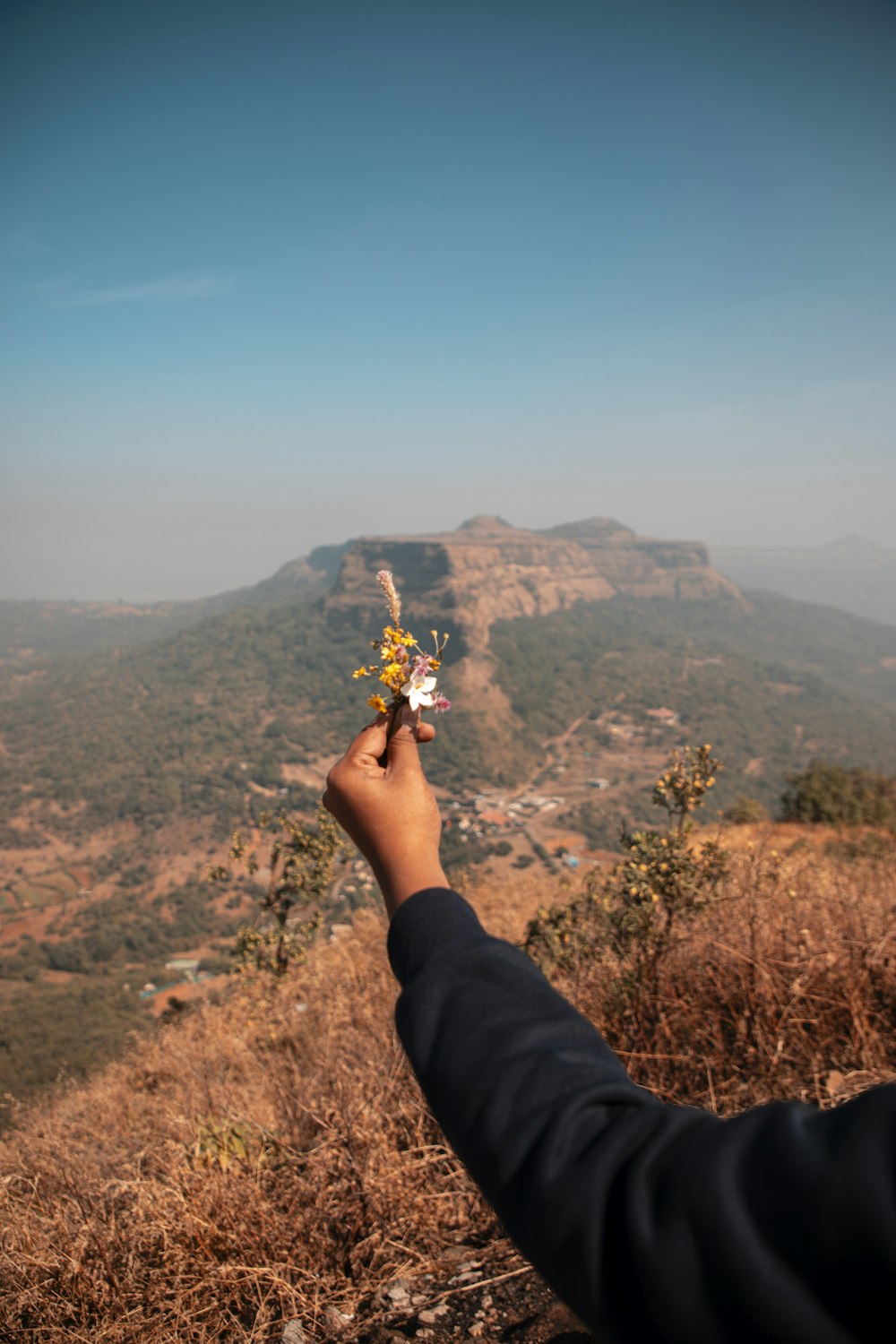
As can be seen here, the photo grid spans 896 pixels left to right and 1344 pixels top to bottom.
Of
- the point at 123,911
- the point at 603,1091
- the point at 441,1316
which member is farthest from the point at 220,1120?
the point at 123,911

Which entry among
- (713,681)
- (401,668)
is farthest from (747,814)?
(713,681)

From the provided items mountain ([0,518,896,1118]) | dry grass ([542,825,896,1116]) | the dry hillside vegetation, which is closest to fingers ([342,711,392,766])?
the dry hillside vegetation

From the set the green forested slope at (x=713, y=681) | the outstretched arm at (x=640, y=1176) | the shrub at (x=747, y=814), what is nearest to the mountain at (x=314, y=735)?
the green forested slope at (x=713, y=681)

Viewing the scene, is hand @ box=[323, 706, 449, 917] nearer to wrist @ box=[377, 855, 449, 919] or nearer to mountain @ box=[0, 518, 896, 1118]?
wrist @ box=[377, 855, 449, 919]

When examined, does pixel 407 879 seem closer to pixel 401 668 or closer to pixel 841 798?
pixel 401 668

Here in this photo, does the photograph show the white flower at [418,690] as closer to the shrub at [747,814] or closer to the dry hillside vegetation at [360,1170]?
the dry hillside vegetation at [360,1170]
